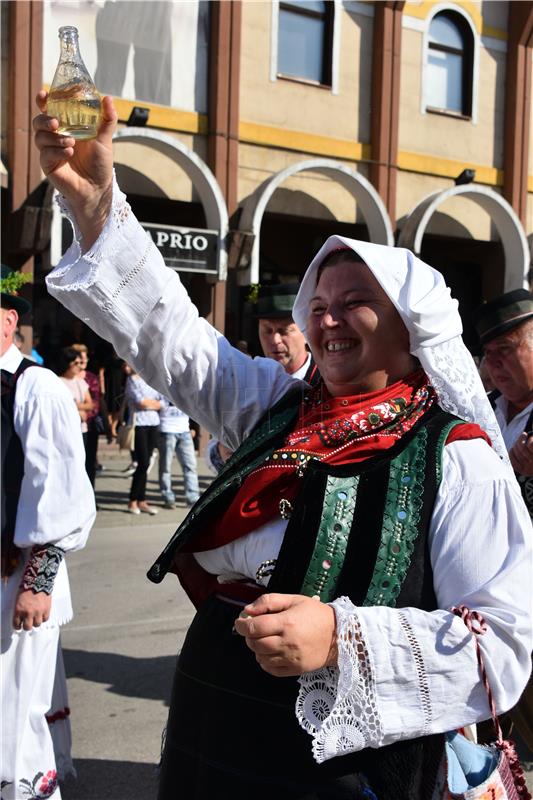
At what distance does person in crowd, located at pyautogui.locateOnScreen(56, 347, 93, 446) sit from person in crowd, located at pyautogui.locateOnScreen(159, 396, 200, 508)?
866 mm

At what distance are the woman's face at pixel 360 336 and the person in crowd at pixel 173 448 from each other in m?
8.04

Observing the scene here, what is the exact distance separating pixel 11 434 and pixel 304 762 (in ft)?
6.18

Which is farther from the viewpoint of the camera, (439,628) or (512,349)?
(512,349)

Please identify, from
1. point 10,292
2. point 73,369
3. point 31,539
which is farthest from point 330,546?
point 73,369

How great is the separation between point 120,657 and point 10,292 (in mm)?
2567

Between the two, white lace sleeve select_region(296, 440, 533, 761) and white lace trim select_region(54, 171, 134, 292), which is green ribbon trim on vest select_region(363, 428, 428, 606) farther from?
white lace trim select_region(54, 171, 134, 292)

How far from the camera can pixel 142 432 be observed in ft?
32.9

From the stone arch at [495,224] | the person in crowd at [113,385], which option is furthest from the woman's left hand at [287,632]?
the stone arch at [495,224]

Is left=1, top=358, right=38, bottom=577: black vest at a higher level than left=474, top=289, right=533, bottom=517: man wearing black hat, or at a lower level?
lower

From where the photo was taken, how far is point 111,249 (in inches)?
76.3

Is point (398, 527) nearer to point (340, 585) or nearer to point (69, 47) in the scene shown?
point (340, 585)

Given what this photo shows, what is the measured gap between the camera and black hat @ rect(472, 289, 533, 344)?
3900 millimetres

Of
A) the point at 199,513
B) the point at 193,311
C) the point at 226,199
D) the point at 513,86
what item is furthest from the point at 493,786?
the point at 513,86

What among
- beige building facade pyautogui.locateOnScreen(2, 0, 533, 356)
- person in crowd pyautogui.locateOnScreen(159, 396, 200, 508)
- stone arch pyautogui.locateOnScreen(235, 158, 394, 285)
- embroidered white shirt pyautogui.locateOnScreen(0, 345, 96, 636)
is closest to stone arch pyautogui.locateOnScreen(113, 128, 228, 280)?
beige building facade pyautogui.locateOnScreen(2, 0, 533, 356)
